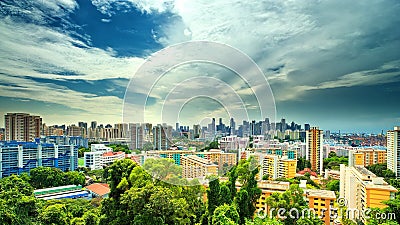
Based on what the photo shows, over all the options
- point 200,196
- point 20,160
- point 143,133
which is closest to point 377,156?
point 200,196

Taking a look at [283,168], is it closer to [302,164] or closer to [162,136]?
[302,164]

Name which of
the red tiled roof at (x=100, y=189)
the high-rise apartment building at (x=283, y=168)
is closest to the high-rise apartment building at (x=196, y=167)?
the red tiled roof at (x=100, y=189)

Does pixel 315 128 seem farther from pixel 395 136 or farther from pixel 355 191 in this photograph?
pixel 355 191

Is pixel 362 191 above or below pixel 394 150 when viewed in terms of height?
below

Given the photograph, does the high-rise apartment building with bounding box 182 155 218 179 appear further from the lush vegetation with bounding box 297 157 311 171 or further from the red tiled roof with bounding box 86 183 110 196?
the lush vegetation with bounding box 297 157 311 171

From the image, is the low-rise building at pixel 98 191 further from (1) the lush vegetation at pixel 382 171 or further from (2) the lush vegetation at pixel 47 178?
(1) the lush vegetation at pixel 382 171
